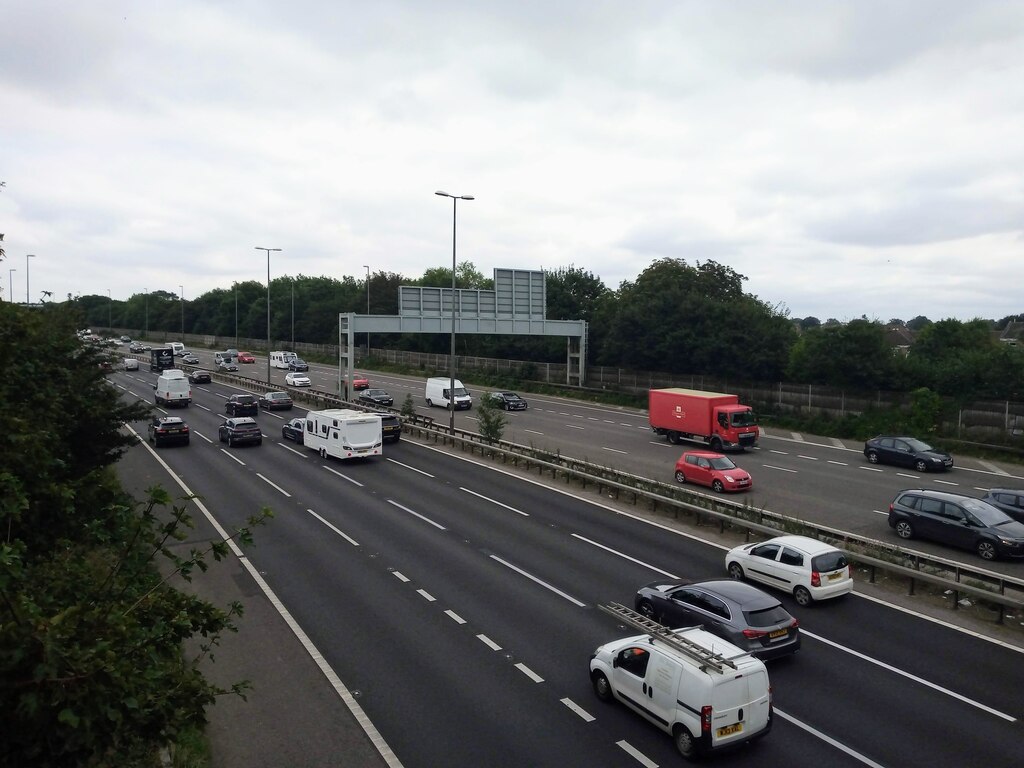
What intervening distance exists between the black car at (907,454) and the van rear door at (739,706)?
26.9 m

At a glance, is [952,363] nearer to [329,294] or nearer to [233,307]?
[329,294]

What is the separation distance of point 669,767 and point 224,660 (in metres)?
8.69

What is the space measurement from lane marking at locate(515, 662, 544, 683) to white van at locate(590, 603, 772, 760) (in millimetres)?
1811

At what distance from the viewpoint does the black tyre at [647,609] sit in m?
15.0

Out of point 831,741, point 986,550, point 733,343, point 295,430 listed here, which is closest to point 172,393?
point 295,430

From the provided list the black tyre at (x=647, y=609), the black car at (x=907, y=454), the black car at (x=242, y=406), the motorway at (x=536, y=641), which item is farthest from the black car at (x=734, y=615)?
the black car at (x=242, y=406)

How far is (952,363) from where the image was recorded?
42094 mm

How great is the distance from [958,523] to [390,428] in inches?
1045

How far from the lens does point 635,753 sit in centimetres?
1068

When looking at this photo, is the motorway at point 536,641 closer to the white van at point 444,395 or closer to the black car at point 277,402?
the black car at point 277,402

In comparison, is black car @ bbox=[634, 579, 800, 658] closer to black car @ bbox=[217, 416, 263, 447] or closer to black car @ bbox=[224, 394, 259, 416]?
black car @ bbox=[217, 416, 263, 447]

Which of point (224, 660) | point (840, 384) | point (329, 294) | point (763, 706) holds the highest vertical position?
point (329, 294)

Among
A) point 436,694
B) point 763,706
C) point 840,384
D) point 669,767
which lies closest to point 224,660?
point 436,694

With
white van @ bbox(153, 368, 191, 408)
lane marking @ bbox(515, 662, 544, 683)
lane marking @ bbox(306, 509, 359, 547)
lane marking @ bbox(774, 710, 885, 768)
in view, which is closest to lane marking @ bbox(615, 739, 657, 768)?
lane marking @ bbox(515, 662, 544, 683)
